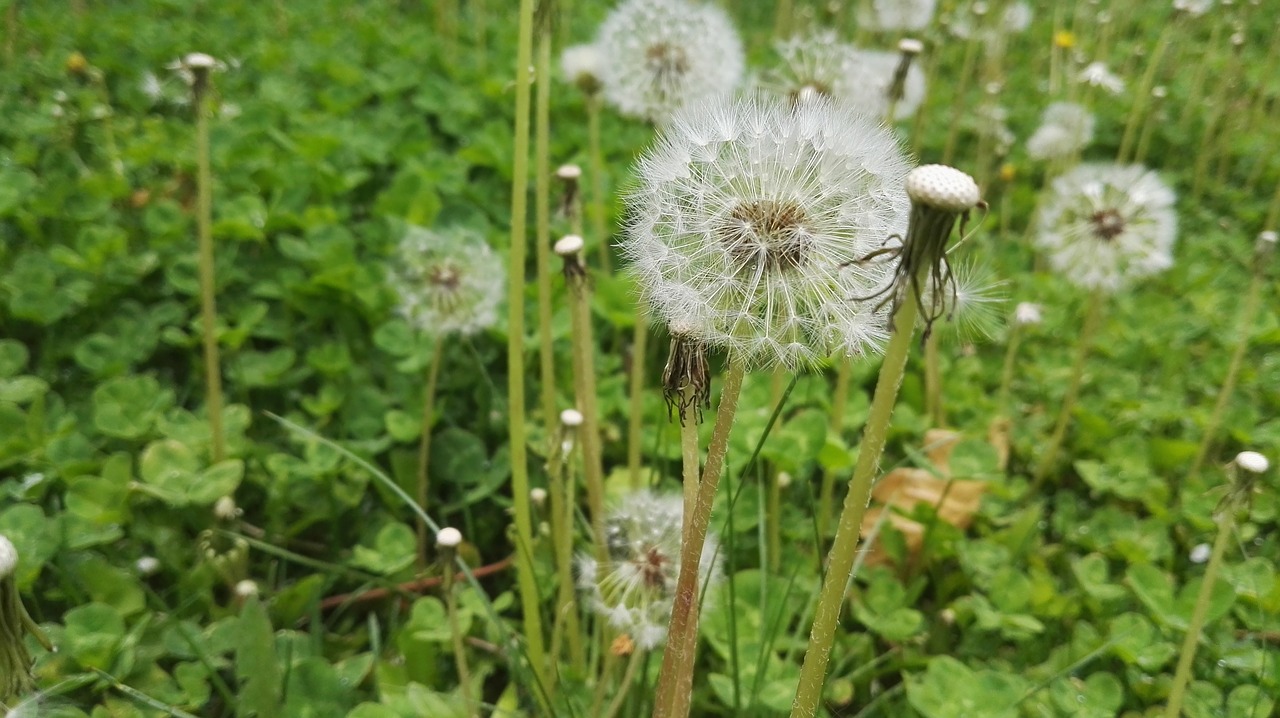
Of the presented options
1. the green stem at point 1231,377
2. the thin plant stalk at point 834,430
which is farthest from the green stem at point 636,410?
the green stem at point 1231,377

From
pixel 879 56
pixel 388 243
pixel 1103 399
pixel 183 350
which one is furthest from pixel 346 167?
pixel 1103 399

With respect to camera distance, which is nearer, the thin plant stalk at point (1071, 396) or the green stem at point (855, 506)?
the green stem at point (855, 506)

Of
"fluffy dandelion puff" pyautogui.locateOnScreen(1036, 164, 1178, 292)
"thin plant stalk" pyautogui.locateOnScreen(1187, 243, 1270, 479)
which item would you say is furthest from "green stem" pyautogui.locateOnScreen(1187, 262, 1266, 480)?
"fluffy dandelion puff" pyautogui.locateOnScreen(1036, 164, 1178, 292)

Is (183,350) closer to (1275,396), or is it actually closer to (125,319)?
(125,319)

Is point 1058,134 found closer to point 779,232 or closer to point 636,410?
point 636,410

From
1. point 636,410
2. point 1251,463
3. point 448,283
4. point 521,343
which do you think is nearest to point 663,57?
point 448,283

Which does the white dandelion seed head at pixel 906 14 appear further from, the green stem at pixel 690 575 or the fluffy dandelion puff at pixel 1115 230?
the green stem at pixel 690 575
